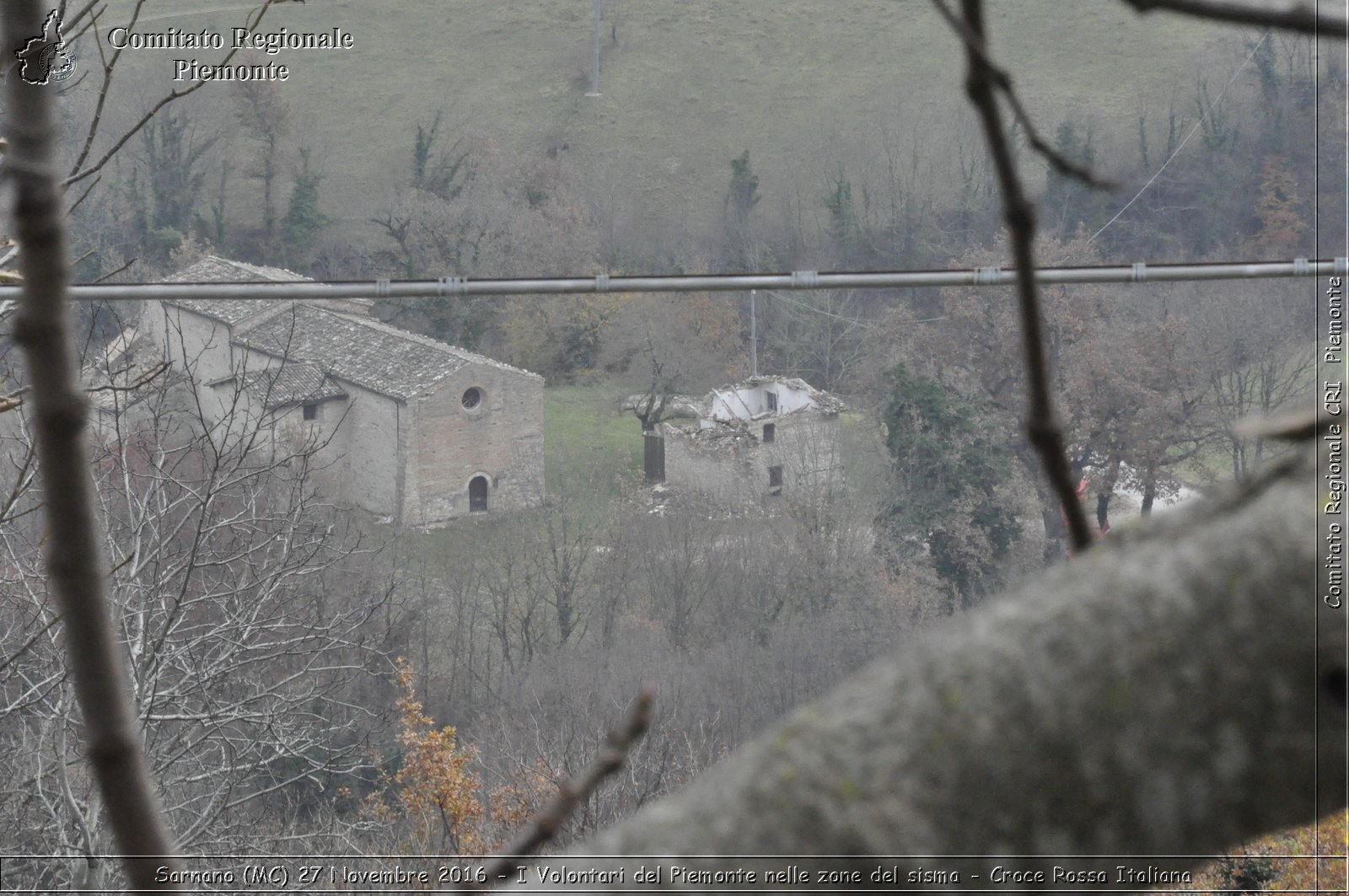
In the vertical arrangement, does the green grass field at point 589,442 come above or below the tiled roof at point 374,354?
below

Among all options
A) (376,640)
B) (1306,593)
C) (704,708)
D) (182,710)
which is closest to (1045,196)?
(704,708)

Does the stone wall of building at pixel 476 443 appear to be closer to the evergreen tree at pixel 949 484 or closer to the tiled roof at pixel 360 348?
the tiled roof at pixel 360 348

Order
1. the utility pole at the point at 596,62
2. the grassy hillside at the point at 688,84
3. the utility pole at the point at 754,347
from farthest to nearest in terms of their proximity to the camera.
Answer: the utility pole at the point at 596,62 → the grassy hillside at the point at 688,84 → the utility pole at the point at 754,347

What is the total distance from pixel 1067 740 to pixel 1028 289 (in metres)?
0.17

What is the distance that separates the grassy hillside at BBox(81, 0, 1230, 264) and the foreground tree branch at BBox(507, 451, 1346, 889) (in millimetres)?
19658

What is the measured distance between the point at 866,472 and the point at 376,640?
298 inches

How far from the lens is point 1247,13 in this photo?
33cm

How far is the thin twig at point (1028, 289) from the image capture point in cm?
36

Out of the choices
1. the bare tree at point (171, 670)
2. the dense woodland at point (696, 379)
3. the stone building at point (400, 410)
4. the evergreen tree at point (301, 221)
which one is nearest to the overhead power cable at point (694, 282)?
the bare tree at point (171, 670)

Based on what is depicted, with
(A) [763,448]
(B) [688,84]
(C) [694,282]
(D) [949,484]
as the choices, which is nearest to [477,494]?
(A) [763,448]

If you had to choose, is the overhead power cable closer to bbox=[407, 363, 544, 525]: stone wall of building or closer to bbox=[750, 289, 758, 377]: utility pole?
bbox=[407, 363, 544, 525]: stone wall of building

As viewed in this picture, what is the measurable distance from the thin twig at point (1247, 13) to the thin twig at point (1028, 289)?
50 mm

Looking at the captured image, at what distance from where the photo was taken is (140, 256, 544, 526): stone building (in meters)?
15.7

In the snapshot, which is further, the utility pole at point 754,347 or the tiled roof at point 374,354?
the utility pole at point 754,347
